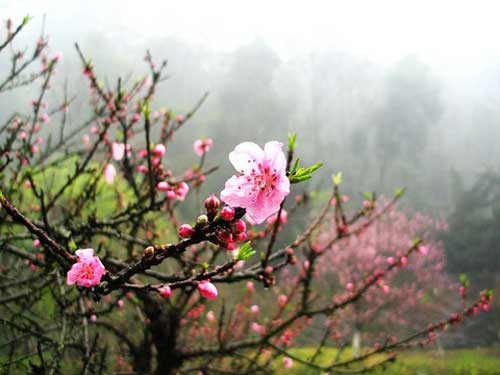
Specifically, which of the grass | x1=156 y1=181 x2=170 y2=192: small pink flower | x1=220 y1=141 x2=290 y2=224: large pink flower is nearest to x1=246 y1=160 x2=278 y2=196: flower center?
x1=220 y1=141 x2=290 y2=224: large pink flower

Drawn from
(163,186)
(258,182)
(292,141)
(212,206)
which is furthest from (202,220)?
(163,186)

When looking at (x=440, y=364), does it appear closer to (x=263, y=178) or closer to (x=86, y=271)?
(x=263, y=178)

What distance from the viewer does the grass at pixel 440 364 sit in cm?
1059

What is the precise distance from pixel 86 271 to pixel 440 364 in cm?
1514

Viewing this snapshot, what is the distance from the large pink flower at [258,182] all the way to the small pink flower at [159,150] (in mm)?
1673

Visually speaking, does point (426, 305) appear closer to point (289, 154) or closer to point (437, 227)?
point (437, 227)

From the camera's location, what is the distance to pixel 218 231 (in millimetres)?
812

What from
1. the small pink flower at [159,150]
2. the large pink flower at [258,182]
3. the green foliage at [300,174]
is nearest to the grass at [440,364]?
the small pink flower at [159,150]

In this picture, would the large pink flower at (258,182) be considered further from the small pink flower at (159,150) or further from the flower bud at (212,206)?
the small pink flower at (159,150)

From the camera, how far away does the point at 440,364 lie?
523 inches

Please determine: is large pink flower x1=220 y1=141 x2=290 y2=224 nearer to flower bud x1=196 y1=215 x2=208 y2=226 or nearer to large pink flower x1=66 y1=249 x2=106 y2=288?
flower bud x1=196 y1=215 x2=208 y2=226

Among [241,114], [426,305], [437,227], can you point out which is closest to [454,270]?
[437,227]

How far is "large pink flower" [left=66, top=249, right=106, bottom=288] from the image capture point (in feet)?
2.97

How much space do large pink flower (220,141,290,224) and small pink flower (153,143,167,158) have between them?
1.67 meters
